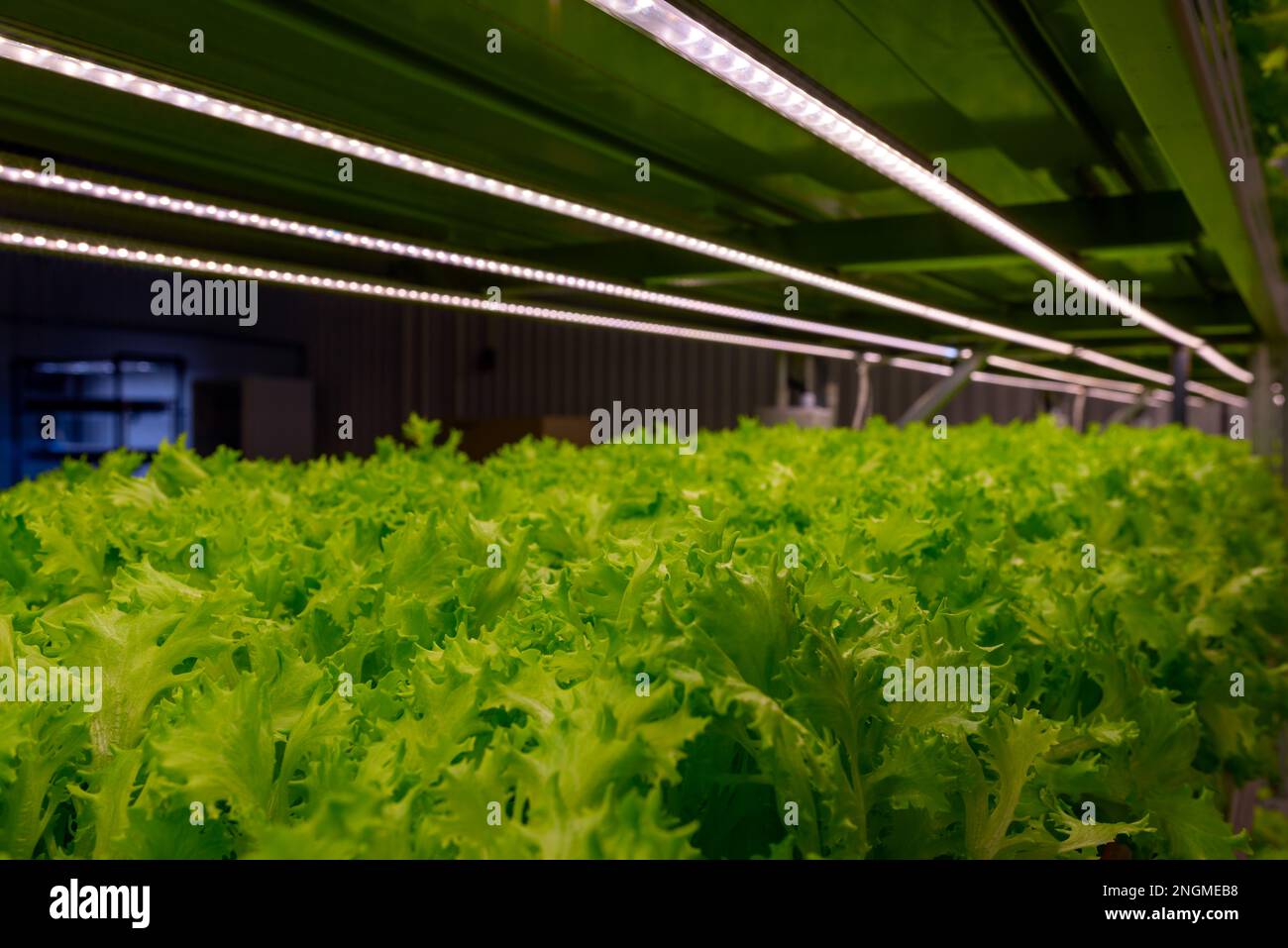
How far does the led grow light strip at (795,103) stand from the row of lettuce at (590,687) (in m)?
0.83

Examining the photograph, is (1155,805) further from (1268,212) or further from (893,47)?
(1268,212)

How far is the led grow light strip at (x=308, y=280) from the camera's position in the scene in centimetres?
356

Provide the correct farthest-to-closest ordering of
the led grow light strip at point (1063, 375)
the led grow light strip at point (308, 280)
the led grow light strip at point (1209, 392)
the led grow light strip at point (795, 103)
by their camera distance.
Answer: the led grow light strip at point (1209, 392), the led grow light strip at point (1063, 375), the led grow light strip at point (308, 280), the led grow light strip at point (795, 103)

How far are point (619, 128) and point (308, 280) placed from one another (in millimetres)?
1509

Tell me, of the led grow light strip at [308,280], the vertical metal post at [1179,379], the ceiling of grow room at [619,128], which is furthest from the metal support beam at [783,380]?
the ceiling of grow room at [619,128]

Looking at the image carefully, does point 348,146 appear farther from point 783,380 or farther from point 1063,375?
point 1063,375

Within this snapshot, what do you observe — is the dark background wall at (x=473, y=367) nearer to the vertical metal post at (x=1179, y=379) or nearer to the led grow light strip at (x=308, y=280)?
the vertical metal post at (x=1179, y=379)

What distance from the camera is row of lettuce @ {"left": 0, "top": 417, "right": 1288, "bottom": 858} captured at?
0.99m

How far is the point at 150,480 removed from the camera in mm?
3000

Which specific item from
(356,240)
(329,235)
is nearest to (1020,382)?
(356,240)

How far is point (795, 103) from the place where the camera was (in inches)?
94.3

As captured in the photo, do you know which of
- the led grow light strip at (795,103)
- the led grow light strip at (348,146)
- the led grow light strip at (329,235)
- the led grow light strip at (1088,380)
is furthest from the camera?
the led grow light strip at (1088,380)

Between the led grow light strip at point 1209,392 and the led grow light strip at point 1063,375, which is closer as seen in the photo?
the led grow light strip at point 1063,375
